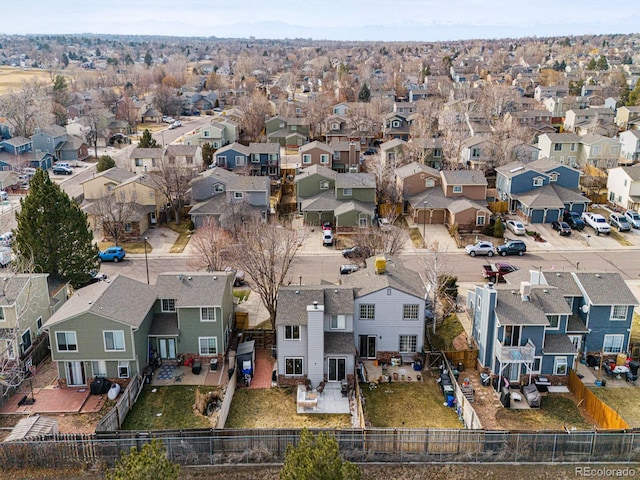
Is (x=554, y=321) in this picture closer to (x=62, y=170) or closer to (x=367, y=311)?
(x=367, y=311)

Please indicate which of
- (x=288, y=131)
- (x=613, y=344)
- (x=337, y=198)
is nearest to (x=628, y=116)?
(x=288, y=131)

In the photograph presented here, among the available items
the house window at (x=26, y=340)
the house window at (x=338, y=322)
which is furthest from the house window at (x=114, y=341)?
the house window at (x=338, y=322)

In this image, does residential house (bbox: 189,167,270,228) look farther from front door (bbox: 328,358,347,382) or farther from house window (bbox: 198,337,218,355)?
front door (bbox: 328,358,347,382)

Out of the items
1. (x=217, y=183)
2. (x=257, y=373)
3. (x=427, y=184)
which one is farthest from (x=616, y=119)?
(x=257, y=373)

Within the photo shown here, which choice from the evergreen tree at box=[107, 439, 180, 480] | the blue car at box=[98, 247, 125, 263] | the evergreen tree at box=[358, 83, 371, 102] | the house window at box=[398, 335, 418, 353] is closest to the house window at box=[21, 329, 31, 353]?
the blue car at box=[98, 247, 125, 263]

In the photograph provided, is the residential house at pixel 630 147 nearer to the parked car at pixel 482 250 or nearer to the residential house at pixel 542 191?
the residential house at pixel 542 191

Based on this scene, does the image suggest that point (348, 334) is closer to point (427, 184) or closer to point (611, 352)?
point (611, 352)

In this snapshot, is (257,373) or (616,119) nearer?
(257,373)
